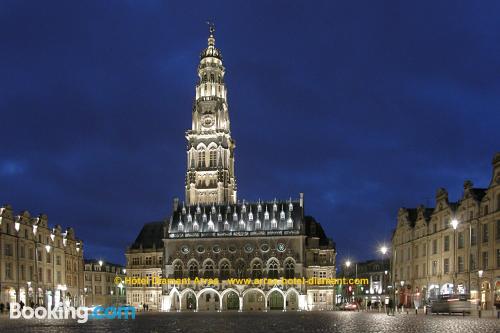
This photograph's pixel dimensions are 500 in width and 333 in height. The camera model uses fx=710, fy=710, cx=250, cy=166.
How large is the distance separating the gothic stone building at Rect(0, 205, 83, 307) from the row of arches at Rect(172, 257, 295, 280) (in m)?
17.6

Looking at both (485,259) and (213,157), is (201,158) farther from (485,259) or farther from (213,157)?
(485,259)

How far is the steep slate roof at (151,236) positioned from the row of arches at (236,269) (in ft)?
52.8

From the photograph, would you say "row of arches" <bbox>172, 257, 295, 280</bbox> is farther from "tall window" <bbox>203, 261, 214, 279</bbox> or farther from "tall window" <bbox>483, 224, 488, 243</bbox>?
"tall window" <bbox>483, 224, 488, 243</bbox>

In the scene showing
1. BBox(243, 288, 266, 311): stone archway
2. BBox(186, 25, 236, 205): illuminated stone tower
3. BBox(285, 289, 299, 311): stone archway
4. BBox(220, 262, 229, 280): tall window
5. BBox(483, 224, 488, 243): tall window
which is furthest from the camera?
BBox(186, 25, 236, 205): illuminated stone tower

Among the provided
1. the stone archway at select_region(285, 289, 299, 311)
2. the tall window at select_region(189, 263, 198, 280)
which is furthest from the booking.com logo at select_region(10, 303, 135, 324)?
the stone archway at select_region(285, 289, 299, 311)

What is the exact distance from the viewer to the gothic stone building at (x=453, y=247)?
7250cm

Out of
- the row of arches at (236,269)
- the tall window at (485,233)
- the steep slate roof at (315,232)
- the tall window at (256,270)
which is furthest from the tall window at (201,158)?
the tall window at (485,233)

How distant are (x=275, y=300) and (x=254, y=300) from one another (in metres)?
3.56

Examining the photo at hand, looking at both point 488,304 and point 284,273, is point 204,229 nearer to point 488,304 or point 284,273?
point 284,273

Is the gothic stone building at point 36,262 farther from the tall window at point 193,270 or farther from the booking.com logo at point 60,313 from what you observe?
the tall window at point 193,270

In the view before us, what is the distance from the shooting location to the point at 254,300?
119 m

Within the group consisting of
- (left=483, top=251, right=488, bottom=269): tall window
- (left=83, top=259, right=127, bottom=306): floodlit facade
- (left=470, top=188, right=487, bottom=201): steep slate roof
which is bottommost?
(left=83, top=259, right=127, bottom=306): floodlit facade

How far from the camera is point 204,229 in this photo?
124 meters

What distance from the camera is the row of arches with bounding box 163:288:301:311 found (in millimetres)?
117375
